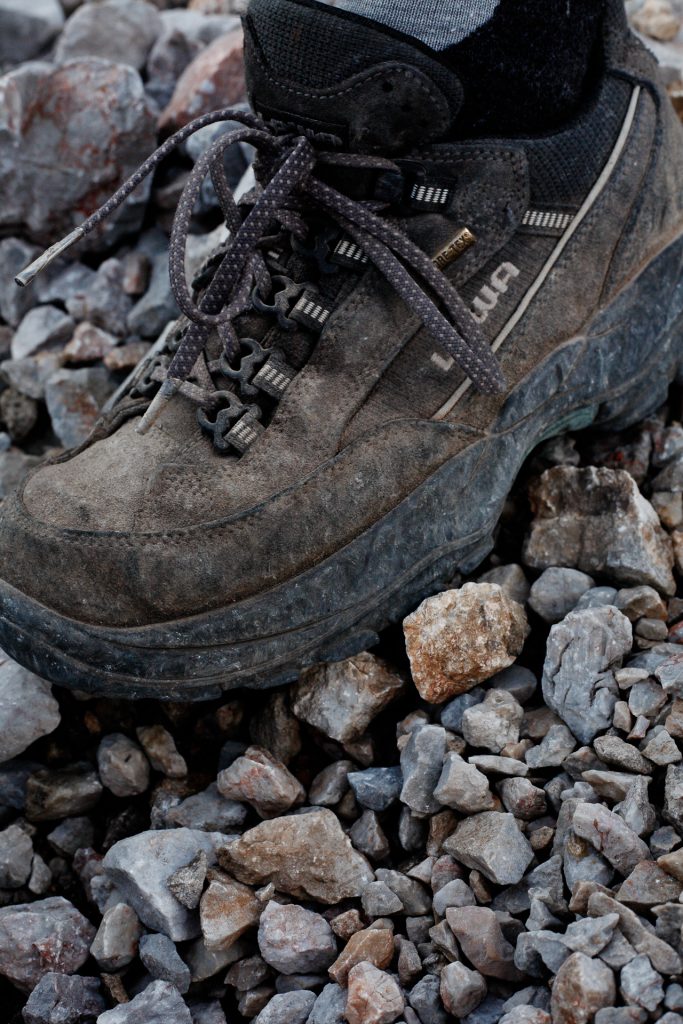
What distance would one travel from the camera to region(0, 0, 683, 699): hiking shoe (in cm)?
145

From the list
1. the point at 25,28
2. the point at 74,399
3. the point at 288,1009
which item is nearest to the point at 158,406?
the point at 74,399

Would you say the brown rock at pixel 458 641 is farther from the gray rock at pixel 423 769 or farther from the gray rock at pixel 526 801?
the gray rock at pixel 526 801

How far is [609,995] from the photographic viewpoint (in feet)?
3.62

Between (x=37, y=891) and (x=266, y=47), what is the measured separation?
48.1 inches

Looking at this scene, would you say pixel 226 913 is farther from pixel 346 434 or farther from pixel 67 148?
pixel 67 148

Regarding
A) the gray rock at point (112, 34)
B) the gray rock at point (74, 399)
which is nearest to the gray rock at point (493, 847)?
the gray rock at point (74, 399)

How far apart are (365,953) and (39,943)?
16.9 inches

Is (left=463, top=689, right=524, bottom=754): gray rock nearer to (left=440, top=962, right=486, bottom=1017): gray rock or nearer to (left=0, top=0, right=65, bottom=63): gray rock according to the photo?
(left=440, top=962, right=486, bottom=1017): gray rock

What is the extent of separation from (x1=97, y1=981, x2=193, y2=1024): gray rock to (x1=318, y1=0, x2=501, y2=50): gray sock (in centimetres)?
129

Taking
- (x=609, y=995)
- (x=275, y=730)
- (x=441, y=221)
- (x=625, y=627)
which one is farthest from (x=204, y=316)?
(x=609, y=995)

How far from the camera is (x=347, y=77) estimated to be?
4.73ft

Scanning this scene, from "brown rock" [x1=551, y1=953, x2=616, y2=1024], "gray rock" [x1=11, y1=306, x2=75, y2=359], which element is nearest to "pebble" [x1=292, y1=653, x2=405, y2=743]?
"brown rock" [x1=551, y1=953, x2=616, y2=1024]

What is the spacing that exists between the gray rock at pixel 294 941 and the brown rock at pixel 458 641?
36cm

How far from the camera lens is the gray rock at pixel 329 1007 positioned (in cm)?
122
